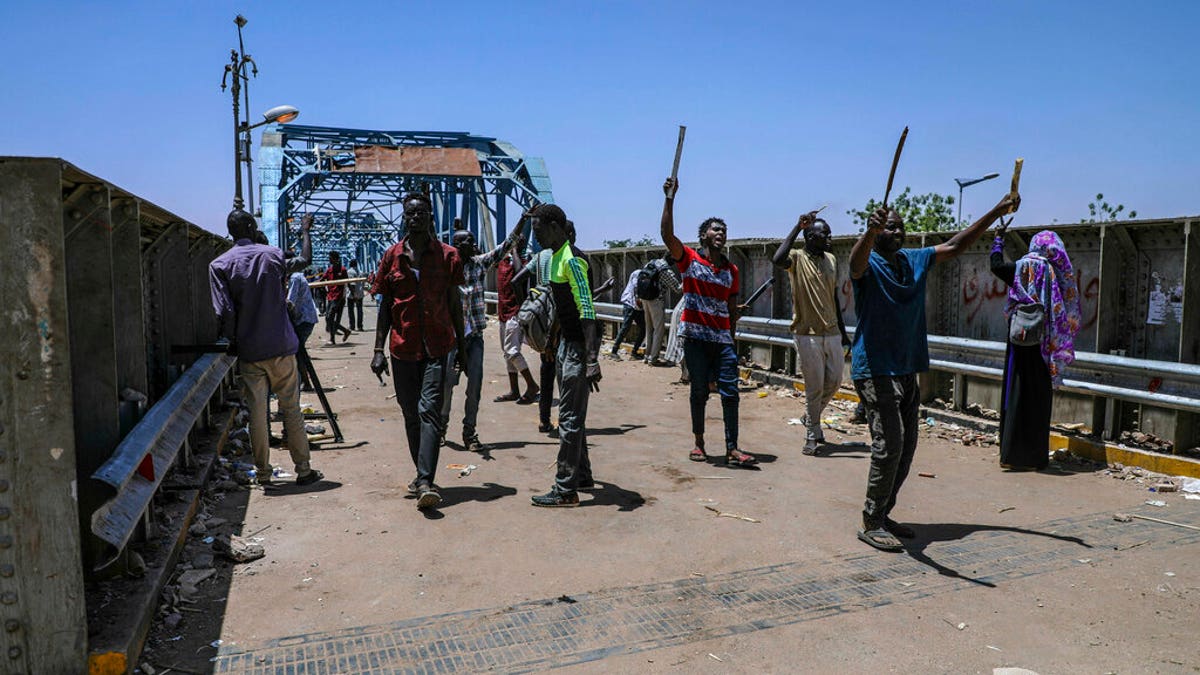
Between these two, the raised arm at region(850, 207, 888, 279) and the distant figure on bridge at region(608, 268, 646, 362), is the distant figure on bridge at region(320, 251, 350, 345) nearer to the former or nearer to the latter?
the distant figure on bridge at region(608, 268, 646, 362)

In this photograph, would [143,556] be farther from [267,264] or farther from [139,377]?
[267,264]

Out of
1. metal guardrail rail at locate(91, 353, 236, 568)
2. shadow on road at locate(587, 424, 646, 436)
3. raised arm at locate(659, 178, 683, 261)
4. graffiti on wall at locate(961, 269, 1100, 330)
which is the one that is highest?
raised arm at locate(659, 178, 683, 261)

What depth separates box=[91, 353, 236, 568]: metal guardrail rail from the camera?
3334mm

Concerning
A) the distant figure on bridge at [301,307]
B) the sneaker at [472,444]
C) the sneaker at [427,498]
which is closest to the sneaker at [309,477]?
the sneaker at [427,498]

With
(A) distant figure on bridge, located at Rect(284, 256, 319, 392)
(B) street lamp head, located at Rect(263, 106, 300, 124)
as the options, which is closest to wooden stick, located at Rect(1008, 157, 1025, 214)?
(A) distant figure on bridge, located at Rect(284, 256, 319, 392)

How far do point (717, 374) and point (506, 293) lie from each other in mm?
3966

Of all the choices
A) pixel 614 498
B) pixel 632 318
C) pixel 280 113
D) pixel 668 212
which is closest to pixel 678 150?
pixel 668 212

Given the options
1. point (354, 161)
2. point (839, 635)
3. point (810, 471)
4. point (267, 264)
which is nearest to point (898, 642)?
point (839, 635)

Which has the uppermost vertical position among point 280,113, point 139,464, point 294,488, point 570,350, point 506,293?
point 280,113

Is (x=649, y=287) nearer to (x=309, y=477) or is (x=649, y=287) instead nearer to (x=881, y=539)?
(x=309, y=477)

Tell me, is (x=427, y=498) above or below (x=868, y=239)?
below

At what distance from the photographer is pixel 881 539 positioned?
16.1 feet

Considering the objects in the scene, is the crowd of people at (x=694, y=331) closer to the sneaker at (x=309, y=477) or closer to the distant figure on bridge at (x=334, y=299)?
the sneaker at (x=309, y=477)

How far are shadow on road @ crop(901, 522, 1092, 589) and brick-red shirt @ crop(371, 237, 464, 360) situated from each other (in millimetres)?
3252
